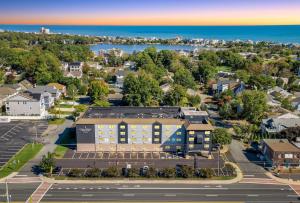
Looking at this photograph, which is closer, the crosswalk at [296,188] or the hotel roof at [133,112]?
the crosswalk at [296,188]

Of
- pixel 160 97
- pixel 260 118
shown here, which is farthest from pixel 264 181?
pixel 160 97

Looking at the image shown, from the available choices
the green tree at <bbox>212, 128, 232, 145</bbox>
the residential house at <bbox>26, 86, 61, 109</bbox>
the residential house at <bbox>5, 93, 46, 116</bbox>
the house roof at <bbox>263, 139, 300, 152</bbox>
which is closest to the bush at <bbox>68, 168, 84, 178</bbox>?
the green tree at <bbox>212, 128, 232, 145</bbox>

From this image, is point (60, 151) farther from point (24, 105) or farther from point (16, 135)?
point (24, 105)

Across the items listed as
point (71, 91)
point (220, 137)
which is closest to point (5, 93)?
point (71, 91)

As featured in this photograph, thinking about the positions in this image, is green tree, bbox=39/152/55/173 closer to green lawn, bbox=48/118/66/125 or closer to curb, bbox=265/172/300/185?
green lawn, bbox=48/118/66/125

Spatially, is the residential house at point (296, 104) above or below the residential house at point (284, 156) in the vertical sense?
above

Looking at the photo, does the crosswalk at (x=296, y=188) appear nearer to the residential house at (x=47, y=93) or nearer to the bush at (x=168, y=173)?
the bush at (x=168, y=173)

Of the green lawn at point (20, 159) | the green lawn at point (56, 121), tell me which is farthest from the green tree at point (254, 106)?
the green lawn at point (20, 159)
